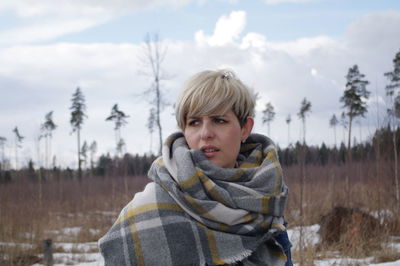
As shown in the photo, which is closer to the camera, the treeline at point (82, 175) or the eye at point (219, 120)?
the eye at point (219, 120)

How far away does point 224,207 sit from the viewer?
5.44ft

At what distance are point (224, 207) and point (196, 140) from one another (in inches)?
10.4

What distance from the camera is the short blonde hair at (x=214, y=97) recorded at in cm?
172

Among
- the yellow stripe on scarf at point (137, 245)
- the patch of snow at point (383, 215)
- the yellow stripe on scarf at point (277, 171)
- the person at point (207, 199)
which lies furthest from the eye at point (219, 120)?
the patch of snow at point (383, 215)

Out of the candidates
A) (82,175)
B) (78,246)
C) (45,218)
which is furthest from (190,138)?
(82,175)

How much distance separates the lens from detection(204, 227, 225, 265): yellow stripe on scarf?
5.46 ft

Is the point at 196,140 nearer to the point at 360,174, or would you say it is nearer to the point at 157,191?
the point at 157,191

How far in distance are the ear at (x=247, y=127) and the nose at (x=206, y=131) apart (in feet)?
0.60

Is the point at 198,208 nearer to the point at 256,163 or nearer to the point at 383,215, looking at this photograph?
the point at 256,163

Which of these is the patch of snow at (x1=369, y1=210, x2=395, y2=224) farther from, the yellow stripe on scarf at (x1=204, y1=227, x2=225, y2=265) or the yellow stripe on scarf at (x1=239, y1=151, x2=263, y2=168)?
the yellow stripe on scarf at (x1=204, y1=227, x2=225, y2=265)

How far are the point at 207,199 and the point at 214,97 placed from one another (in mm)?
367

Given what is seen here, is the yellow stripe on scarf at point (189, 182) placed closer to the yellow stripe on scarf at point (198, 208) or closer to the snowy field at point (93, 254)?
the yellow stripe on scarf at point (198, 208)

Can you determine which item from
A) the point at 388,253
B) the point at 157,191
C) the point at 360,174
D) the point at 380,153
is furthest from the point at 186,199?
the point at 360,174

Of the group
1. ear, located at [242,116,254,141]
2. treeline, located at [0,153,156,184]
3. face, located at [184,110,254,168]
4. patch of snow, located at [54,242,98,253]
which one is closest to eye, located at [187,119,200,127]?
face, located at [184,110,254,168]
